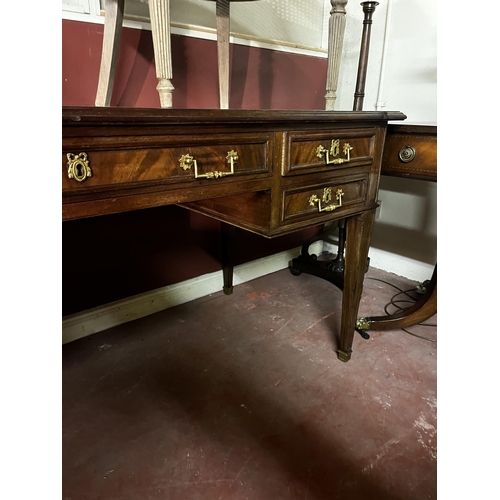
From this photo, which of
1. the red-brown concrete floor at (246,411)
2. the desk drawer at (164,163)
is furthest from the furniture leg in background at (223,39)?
the red-brown concrete floor at (246,411)

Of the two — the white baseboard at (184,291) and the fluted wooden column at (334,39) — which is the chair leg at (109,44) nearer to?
the fluted wooden column at (334,39)

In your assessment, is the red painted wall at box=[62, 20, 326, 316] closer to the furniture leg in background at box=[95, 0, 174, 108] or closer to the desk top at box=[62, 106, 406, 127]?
the furniture leg in background at box=[95, 0, 174, 108]

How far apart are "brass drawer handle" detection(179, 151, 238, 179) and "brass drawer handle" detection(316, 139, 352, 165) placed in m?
0.29

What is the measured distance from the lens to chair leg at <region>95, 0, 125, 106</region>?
3.60 ft

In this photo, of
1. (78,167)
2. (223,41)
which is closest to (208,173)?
(78,167)

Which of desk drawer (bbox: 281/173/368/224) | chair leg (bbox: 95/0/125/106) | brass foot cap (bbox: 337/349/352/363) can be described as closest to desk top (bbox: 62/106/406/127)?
desk drawer (bbox: 281/173/368/224)

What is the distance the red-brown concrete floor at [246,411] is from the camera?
0.92 metres

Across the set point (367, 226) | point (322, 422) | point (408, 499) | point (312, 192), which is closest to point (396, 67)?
point (367, 226)

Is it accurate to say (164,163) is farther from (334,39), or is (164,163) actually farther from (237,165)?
(334,39)

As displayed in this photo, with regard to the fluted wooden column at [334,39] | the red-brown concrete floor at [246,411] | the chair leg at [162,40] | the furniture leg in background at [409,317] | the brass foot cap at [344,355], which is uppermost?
the fluted wooden column at [334,39]

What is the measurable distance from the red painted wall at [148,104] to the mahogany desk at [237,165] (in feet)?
1.64
